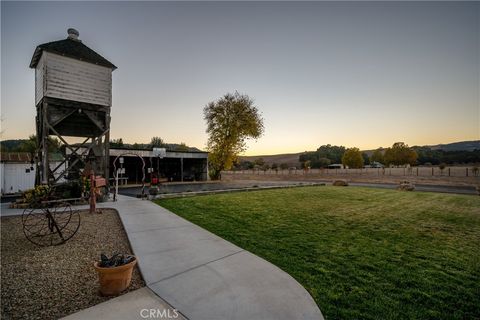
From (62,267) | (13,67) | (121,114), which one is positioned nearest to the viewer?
(62,267)

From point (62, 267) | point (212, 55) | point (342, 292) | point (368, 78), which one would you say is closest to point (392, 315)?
point (342, 292)

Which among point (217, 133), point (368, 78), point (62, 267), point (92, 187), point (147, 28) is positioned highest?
point (147, 28)

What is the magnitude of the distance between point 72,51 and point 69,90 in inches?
85.2

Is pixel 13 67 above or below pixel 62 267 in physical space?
above

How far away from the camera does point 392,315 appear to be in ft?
8.45

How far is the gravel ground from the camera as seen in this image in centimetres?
287

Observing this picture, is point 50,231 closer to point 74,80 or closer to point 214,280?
point 214,280

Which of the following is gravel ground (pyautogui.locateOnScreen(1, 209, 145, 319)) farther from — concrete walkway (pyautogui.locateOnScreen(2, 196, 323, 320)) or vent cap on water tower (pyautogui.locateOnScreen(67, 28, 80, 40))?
vent cap on water tower (pyautogui.locateOnScreen(67, 28, 80, 40))

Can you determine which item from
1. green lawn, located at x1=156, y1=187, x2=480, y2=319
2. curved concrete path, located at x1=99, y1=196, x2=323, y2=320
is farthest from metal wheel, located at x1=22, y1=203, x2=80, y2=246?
green lawn, located at x1=156, y1=187, x2=480, y2=319

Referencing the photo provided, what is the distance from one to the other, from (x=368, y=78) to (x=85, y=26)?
71.9 ft

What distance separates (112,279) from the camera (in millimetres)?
3080

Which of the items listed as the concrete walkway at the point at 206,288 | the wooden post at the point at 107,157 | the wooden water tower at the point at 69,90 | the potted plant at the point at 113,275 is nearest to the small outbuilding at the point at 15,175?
the wooden water tower at the point at 69,90

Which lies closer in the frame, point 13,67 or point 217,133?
point 13,67

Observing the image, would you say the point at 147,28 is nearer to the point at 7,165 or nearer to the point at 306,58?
the point at 306,58
